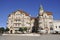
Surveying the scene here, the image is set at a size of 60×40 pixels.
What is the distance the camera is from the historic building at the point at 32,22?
257ft

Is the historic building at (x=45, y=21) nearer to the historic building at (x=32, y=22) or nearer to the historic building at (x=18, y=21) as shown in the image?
the historic building at (x=32, y=22)

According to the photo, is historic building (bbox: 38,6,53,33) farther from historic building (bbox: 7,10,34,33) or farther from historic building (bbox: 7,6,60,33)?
historic building (bbox: 7,10,34,33)

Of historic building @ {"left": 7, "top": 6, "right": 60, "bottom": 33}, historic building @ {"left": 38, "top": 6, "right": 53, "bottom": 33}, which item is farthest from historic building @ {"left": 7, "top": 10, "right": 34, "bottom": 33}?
historic building @ {"left": 38, "top": 6, "right": 53, "bottom": 33}

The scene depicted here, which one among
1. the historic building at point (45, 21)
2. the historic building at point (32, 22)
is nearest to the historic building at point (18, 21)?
the historic building at point (32, 22)

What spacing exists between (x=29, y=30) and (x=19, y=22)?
565 cm

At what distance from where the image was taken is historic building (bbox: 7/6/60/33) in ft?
257

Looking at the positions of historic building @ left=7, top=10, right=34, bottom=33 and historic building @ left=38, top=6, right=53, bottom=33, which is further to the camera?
historic building @ left=7, top=10, right=34, bottom=33

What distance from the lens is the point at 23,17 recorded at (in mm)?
80188

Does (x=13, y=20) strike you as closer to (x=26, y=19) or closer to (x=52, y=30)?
(x=26, y=19)

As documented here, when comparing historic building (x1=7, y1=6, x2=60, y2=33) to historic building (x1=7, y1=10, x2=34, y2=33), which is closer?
historic building (x1=7, y1=6, x2=60, y2=33)

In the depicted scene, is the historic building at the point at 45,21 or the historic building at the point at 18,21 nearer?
the historic building at the point at 45,21

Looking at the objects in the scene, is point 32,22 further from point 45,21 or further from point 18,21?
point 18,21

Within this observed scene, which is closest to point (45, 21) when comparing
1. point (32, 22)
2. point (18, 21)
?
point (32, 22)

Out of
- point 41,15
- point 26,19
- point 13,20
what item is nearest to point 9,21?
point 13,20
